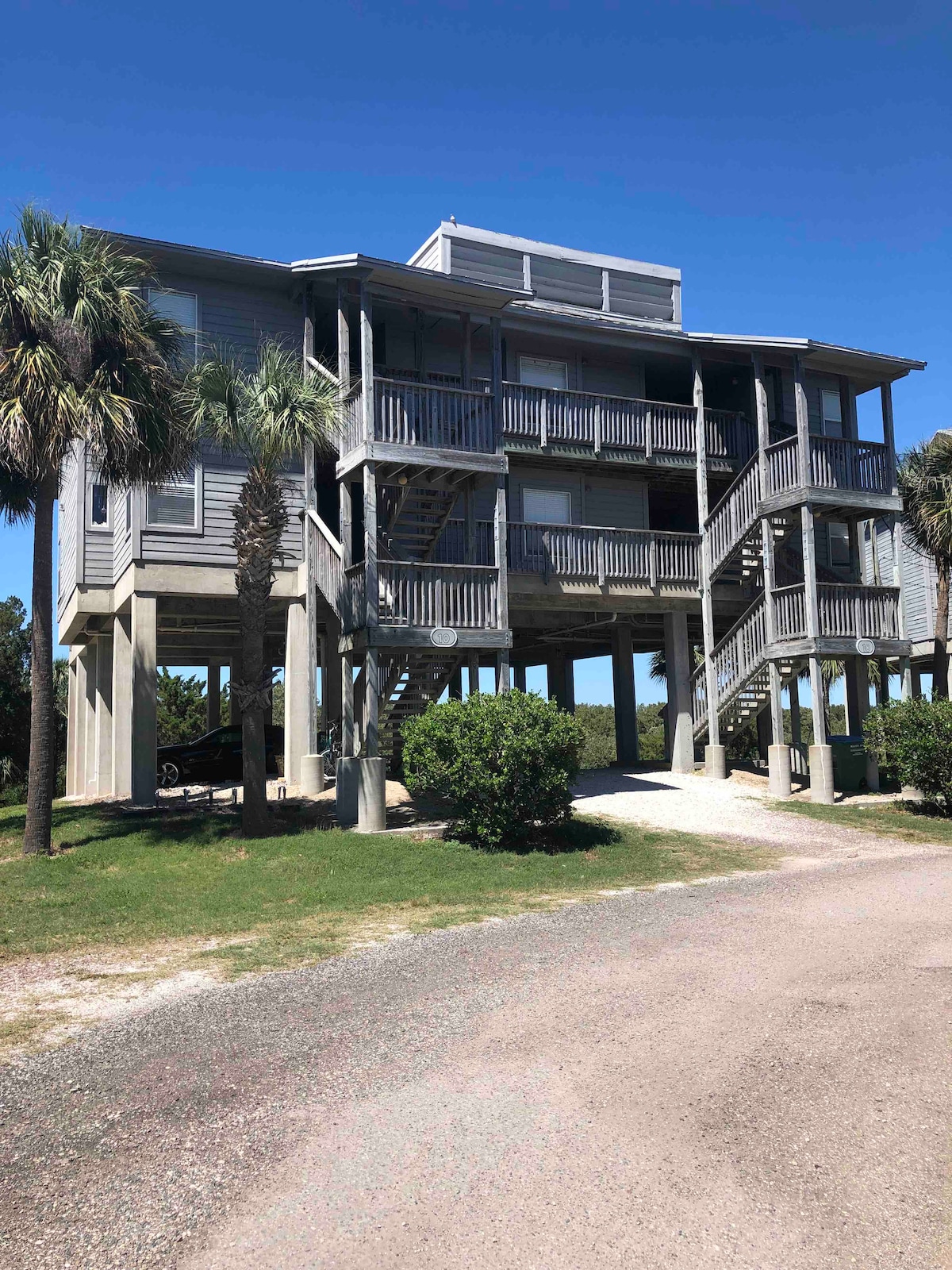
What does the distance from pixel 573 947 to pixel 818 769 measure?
12.9m

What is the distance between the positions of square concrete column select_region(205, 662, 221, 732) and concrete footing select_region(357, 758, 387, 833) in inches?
654

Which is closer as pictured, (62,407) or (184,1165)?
(184,1165)

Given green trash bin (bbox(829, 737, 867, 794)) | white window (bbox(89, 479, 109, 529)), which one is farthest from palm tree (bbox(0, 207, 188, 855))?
green trash bin (bbox(829, 737, 867, 794))

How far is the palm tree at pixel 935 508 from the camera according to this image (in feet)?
72.6

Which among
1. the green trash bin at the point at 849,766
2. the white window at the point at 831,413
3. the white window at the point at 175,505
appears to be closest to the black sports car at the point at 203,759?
the white window at the point at 175,505

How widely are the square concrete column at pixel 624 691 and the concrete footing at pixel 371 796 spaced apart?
11000 millimetres

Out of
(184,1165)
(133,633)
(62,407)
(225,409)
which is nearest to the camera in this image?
(184,1165)

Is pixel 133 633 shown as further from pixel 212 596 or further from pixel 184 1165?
pixel 184 1165

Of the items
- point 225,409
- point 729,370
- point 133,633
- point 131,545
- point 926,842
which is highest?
point 729,370

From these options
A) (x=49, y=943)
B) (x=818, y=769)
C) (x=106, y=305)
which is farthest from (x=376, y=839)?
(x=818, y=769)

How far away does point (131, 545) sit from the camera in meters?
19.1

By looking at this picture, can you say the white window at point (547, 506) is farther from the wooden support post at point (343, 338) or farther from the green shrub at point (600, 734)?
the green shrub at point (600, 734)

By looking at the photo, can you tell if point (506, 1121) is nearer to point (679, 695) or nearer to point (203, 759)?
point (679, 695)

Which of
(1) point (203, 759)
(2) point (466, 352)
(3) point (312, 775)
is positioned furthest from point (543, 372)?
(1) point (203, 759)
